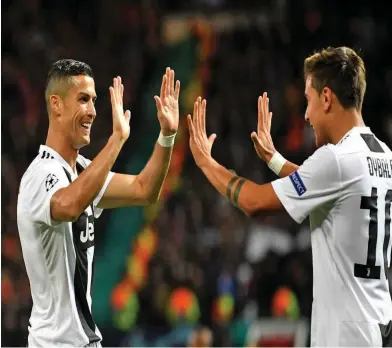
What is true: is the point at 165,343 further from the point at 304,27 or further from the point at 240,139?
the point at 304,27

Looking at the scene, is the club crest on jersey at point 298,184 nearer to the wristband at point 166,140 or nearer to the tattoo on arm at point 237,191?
the tattoo on arm at point 237,191

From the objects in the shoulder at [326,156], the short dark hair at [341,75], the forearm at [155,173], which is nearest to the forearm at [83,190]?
the forearm at [155,173]

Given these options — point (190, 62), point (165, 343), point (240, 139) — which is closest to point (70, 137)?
point (165, 343)

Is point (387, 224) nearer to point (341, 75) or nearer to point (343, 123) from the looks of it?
point (343, 123)

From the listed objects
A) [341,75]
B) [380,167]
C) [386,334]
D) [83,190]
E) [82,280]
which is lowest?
[386,334]

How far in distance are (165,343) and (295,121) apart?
4.34 meters

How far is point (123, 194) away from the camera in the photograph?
170 inches

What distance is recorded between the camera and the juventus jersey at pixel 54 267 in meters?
3.81

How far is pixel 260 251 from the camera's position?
9766 mm

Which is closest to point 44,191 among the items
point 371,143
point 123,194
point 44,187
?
point 44,187

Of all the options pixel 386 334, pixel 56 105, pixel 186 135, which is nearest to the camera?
pixel 386 334

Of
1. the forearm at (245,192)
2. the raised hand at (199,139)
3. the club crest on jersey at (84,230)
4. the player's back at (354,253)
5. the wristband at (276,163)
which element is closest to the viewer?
the player's back at (354,253)

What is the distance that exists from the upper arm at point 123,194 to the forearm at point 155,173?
0.08ft

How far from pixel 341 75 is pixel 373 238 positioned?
739 mm
